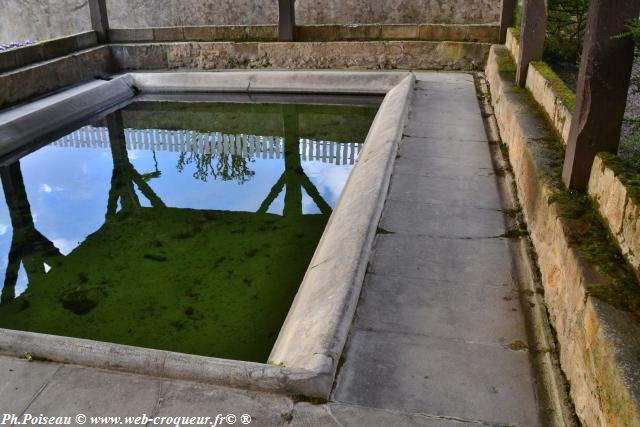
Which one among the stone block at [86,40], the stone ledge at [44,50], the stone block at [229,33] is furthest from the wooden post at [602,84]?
the stone block at [86,40]

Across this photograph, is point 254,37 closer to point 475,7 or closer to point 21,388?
point 475,7

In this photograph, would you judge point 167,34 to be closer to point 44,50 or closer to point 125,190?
point 44,50

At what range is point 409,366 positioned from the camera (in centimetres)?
237

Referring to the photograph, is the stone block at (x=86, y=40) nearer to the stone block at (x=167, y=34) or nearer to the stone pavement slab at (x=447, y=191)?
the stone block at (x=167, y=34)

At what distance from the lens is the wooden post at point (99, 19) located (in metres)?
9.96

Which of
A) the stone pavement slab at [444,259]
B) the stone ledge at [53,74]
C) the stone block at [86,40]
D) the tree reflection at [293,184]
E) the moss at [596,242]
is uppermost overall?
the stone block at [86,40]

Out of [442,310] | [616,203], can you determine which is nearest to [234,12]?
[442,310]

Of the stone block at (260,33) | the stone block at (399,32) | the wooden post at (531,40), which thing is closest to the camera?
the wooden post at (531,40)

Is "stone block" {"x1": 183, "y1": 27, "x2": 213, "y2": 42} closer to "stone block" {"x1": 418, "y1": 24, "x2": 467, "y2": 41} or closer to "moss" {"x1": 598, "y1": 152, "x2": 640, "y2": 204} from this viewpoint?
"stone block" {"x1": 418, "y1": 24, "x2": 467, "y2": 41}

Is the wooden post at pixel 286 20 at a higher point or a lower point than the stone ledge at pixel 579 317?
higher

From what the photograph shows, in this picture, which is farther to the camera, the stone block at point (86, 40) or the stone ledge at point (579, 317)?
the stone block at point (86, 40)

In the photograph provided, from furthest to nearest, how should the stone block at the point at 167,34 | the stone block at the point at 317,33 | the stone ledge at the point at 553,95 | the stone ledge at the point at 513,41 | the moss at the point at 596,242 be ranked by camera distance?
the stone block at the point at 167,34 → the stone block at the point at 317,33 → the stone ledge at the point at 513,41 → the stone ledge at the point at 553,95 → the moss at the point at 596,242

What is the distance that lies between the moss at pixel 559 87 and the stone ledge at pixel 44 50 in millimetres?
6737

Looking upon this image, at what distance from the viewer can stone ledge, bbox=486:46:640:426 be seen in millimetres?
1700
